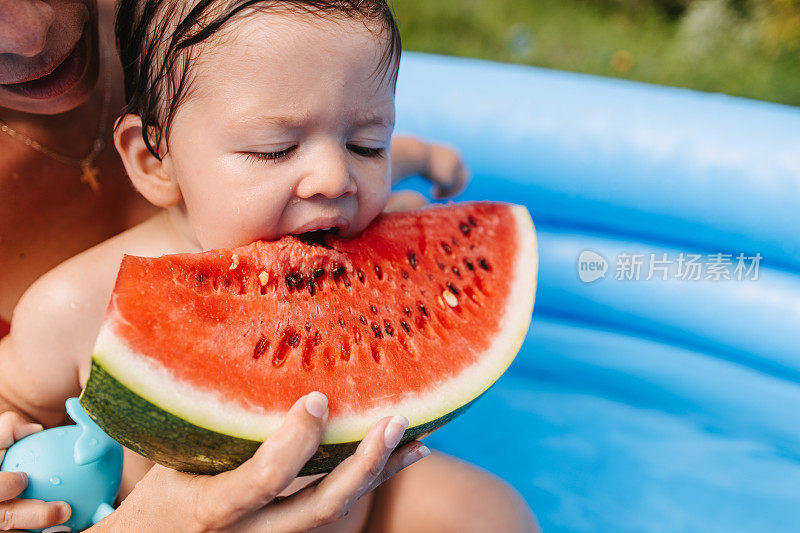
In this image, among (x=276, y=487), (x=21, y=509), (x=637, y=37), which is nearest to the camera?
(x=276, y=487)

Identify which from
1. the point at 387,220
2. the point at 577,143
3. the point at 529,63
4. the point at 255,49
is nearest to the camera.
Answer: the point at 255,49

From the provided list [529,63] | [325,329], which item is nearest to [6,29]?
[325,329]

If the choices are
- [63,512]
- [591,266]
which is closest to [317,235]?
[63,512]

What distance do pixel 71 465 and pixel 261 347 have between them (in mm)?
476

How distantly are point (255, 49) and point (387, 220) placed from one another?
47 cm

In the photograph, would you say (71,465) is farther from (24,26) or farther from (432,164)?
(432,164)

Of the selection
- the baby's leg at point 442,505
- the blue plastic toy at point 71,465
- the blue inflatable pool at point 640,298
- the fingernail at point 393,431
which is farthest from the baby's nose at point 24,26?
the blue inflatable pool at point 640,298

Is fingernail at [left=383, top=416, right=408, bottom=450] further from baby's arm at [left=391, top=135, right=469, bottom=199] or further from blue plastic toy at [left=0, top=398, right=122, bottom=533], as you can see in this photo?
baby's arm at [left=391, top=135, right=469, bottom=199]

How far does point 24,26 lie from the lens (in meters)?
1.23

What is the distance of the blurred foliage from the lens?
4382mm

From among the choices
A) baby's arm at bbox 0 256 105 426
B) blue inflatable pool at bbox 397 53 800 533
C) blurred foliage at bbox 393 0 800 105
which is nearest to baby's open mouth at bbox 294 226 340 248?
baby's arm at bbox 0 256 105 426

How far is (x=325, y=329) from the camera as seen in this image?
1224 millimetres

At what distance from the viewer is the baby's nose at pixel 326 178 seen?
1234 millimetres

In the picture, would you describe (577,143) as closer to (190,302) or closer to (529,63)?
(190,302)
